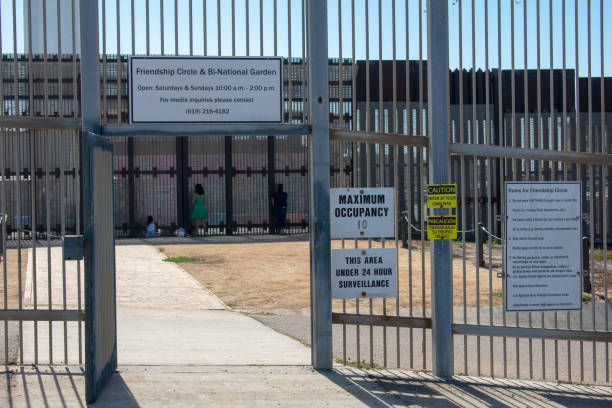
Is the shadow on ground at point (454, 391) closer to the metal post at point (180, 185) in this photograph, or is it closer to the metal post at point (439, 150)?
the metal post at point (439, 150)

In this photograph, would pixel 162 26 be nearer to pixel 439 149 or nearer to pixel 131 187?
pixel 439 149

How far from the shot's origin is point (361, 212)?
19.9ft

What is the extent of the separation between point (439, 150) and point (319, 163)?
1.04 meters

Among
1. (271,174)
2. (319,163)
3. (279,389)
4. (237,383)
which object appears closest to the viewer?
(279,389)

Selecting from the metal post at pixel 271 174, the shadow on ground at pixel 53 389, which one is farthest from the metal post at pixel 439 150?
the metal post at pixel 271 174

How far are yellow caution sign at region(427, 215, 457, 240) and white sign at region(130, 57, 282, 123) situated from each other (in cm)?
157

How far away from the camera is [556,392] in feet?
19.7

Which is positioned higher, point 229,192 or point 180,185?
point 180,185

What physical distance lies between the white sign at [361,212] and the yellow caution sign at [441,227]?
33cm

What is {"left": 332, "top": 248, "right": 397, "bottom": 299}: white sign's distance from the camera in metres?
6.07

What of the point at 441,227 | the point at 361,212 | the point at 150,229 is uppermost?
the point at 361,212

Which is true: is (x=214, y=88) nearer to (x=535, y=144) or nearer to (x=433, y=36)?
(x=433, y=36)

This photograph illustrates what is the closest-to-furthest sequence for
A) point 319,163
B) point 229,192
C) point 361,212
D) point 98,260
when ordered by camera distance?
point 98,260 < point 319,163 < point 361,212 < point 229,192

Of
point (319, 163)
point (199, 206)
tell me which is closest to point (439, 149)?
point (319, 163)
